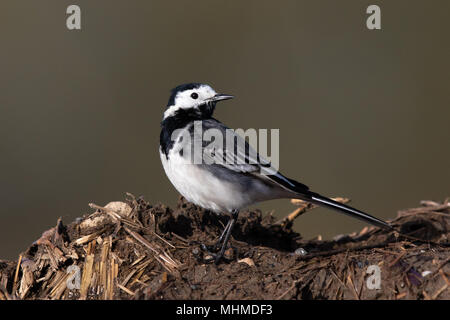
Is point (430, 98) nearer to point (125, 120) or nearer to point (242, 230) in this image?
point (125, 120)

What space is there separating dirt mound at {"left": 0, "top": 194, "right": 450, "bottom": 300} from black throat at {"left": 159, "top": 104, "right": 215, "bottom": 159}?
35.8 inches

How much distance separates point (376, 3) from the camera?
13430 mm

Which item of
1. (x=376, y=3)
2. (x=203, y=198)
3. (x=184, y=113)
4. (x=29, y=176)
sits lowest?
(x=29, y=176)

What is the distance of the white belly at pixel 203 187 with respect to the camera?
5008 millimetres

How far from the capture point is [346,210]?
5.14 metres

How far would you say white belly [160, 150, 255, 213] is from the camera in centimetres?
501

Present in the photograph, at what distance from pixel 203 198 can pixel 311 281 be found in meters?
1.62

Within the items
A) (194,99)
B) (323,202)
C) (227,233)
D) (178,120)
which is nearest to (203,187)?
(227,233)

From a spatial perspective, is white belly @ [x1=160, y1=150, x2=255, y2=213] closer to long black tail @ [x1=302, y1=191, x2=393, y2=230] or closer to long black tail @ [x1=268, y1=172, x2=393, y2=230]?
long black tail @ [x1=268, y1=172, x2=393, y2=230]

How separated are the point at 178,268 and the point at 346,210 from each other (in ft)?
6.61

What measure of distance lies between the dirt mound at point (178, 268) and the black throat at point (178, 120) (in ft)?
2.98

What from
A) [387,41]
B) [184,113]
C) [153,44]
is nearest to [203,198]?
[184,113]

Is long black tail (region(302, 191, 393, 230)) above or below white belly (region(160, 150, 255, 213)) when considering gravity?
below

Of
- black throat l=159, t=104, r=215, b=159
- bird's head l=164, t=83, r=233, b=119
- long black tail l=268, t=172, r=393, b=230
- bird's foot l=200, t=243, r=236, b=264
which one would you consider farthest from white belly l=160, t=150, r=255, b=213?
bird's head l=164, t=83, r=233, b=119
